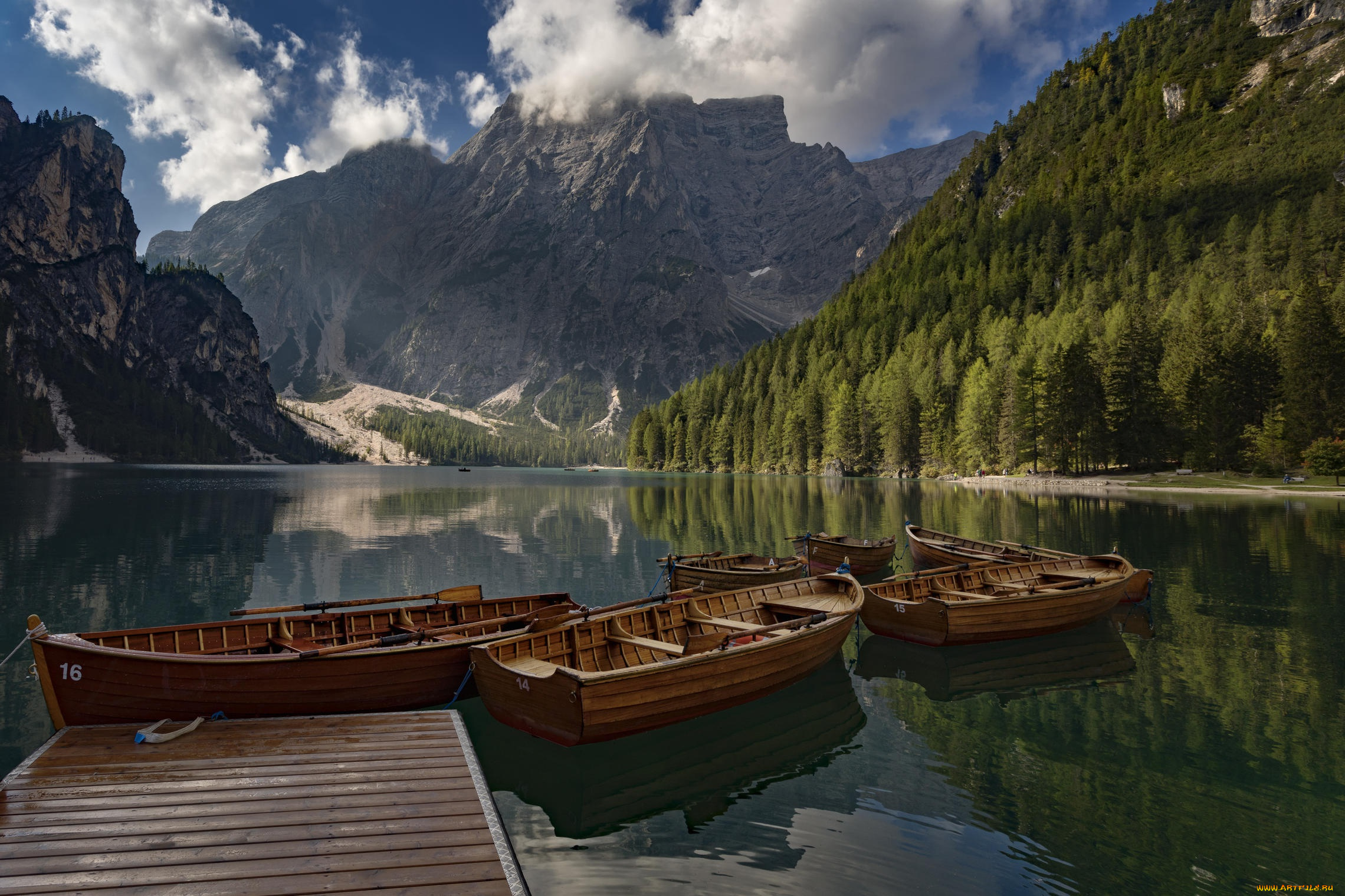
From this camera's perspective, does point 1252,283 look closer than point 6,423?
Yes

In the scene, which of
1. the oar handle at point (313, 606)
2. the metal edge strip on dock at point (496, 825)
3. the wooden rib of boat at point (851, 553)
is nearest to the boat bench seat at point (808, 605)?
the wooden rib of boat at point (851, 553)

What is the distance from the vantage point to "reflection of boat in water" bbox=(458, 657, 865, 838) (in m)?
11.5

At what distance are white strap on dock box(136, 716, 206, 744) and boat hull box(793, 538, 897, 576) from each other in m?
25.5

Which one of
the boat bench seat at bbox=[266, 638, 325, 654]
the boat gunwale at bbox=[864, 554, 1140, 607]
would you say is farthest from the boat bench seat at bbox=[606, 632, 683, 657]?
the boat gunwale at bbox=[864, 554, 1140, 607]

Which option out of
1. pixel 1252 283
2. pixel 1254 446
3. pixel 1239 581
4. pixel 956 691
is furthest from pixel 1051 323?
pixel 956 691

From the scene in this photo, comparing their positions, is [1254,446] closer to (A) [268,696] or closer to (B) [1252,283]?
(B) [1252,283]

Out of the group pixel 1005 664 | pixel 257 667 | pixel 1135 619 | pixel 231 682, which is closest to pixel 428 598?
pixel 257 667

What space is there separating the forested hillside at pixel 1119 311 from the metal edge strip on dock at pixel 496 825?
9734cm

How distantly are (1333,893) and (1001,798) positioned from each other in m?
4.22

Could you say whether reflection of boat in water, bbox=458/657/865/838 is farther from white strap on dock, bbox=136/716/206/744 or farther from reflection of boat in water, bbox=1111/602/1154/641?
reflection of boat in water, bbox=1111/602/1154/641

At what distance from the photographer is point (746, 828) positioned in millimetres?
10719

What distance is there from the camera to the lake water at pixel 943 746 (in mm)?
9594

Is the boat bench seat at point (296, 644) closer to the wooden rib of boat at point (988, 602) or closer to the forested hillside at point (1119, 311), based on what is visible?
the wooden rib of boat at point (988, 602)

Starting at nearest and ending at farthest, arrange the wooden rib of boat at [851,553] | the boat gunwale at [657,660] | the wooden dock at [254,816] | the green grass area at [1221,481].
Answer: the wooden dock at [254,816] → the boat gunwale at [657,660] → the wooden rib of boat at [851,553] → the green grass area at [1221,481]
